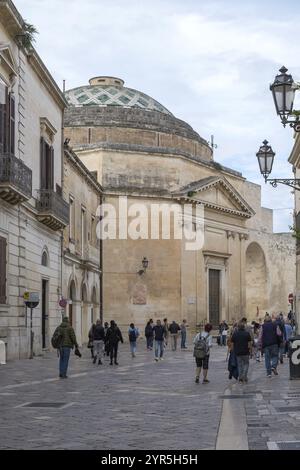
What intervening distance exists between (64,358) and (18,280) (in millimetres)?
6039

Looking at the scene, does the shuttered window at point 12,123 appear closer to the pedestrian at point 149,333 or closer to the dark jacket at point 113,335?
the dark jacket at point 113,335

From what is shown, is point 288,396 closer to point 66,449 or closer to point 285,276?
point 66,449

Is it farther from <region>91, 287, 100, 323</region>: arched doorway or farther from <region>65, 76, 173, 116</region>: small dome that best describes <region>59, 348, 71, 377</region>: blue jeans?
<region>65, 76, 173, 116</region>: small dome

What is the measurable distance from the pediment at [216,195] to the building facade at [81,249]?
6041mm

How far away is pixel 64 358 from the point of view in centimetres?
1750

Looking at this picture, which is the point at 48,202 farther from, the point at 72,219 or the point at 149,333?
the point at 149,333

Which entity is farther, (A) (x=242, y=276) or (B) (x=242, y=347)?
(A) (x=242, y=276)

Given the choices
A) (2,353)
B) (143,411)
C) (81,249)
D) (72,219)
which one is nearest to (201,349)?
(143,411)

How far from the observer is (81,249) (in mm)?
35438

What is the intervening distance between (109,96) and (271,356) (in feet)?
109

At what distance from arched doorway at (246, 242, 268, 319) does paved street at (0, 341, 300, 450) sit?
40.0 metres

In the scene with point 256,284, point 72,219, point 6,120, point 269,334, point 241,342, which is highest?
point 6,120
